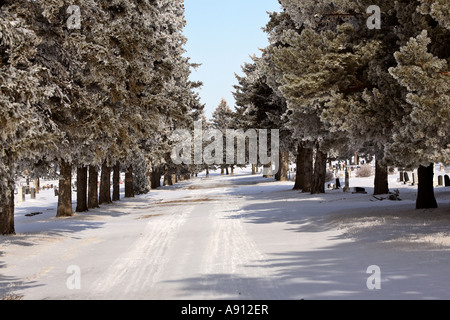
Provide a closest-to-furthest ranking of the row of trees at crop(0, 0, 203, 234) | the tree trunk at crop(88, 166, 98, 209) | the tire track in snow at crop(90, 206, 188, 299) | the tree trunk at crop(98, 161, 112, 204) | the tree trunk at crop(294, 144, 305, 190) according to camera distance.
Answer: the tire track in snow at crop(90, 206, 188, 299) → the row of trees at crop(0, 0, 203, 234) → the tree trunk at crop(88, 166, 98, 209) → the tree trunk at crop(98, 161, 112, 204) → the tree trunk at crop(294, 144, 305, 190)

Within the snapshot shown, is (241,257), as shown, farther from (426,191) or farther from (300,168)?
(300,168)

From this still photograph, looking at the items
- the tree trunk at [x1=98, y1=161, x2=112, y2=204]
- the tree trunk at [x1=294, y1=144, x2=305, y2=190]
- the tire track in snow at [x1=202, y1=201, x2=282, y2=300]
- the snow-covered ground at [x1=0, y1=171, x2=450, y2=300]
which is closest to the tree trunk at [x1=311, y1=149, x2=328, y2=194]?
the tree trunk at [x1=294, y1=144, x2=305, y2=190]

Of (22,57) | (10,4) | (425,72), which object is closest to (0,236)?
(22,57)

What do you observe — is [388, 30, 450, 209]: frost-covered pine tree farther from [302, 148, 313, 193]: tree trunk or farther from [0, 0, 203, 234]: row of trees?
[302, 148, 313, 193]: tree trunk

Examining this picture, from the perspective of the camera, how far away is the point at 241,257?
34.1 feet

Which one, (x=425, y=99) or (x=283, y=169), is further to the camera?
(x=283, y=169)

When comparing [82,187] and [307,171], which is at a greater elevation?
[307,171]

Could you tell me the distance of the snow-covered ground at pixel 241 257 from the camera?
293 inches

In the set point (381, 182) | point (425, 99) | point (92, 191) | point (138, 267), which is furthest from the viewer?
point (92, 191)

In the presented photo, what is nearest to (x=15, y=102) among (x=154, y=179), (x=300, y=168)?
(x=300, y=168)

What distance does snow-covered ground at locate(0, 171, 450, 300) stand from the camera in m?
7.44

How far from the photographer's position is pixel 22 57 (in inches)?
484

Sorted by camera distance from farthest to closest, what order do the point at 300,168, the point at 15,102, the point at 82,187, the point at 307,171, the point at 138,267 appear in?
1. the point at 300,168
2. the point at 307,171
3. the point at 82,187
4. the point at 15,102
5. the point at 138,267
